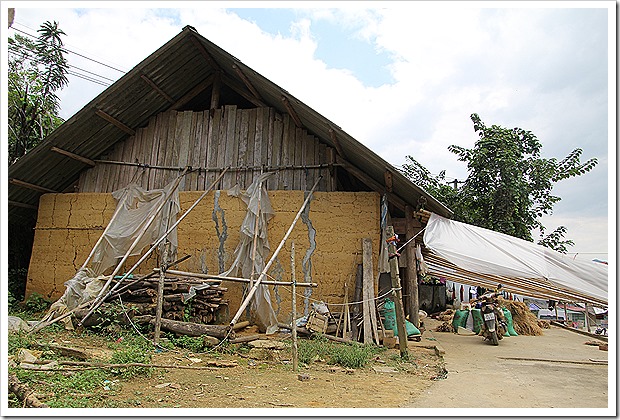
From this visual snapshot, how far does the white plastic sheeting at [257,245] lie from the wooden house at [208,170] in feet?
0.65

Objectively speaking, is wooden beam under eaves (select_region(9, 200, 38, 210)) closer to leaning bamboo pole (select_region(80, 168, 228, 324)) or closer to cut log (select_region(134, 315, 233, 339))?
leaning bamboo pole (select_region(80, 168, 228, 324))

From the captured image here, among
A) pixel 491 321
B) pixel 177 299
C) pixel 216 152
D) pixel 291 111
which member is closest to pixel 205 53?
pixel 216 152

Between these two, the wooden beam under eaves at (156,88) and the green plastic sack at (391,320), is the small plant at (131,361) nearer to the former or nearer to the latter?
the green plastic sack at (391,320)

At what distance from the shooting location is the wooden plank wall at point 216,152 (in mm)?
9141

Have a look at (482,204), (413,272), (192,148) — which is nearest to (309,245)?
(413,272)

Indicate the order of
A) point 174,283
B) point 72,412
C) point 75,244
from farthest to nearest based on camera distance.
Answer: point 75,244 → point 174,283 → point 72,412

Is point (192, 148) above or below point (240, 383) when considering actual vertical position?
above

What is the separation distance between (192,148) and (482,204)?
982 cm

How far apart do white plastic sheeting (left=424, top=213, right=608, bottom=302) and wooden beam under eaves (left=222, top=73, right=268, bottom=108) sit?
4426 millimetres

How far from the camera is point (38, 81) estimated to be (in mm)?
13172

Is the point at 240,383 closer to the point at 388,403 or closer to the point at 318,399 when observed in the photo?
the point at 318,399

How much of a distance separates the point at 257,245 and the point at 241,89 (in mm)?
3547

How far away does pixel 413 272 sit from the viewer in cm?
849

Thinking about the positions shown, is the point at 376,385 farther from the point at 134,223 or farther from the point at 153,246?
the point at 134,223
